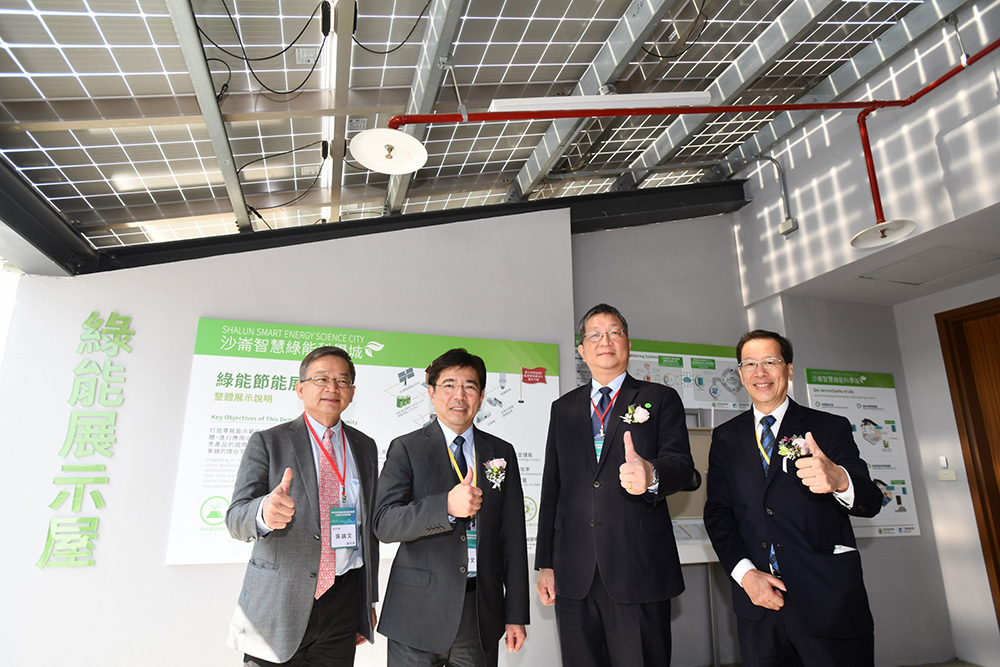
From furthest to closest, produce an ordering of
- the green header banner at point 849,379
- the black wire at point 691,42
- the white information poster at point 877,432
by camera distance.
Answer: the green header banner at point 849,379 < the white information poster at point 877,432 < the black wire at point 691,42

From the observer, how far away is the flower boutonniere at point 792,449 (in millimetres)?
2100

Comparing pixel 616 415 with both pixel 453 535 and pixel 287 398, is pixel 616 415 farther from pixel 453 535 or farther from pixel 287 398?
pixel 287 398

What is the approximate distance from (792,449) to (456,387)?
118cm

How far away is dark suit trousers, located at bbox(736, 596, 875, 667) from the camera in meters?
1.92

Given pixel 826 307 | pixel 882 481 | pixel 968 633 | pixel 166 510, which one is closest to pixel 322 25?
pixel 166 510

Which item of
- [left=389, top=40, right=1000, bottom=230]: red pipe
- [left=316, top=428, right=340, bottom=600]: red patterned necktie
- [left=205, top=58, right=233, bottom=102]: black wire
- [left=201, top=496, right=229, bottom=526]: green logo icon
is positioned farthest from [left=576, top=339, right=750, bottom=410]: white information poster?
[left=205, top=58, right=233, bottom=102]: black wire

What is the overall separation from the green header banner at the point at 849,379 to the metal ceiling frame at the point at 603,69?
2.60 m

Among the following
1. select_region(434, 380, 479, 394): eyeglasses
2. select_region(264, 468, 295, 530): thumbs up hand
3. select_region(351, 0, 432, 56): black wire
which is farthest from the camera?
select_region(351, 0, 432, 56): black wire

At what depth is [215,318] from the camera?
144 inches

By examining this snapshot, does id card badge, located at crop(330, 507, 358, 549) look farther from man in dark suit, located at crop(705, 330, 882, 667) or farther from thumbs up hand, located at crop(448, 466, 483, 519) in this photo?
man in dark suit, located at crop(705, 330, 882, 667)

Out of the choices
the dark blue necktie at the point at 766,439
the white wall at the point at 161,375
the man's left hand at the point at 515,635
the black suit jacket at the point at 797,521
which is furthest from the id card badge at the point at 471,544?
the white wall at the point at 161,375

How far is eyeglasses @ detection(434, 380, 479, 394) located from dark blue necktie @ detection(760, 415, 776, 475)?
108 cm

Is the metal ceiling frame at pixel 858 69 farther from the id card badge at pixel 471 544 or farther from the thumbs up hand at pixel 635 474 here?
the id card badge at pixel 471 544

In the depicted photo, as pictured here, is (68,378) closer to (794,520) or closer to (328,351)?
(328,351)
